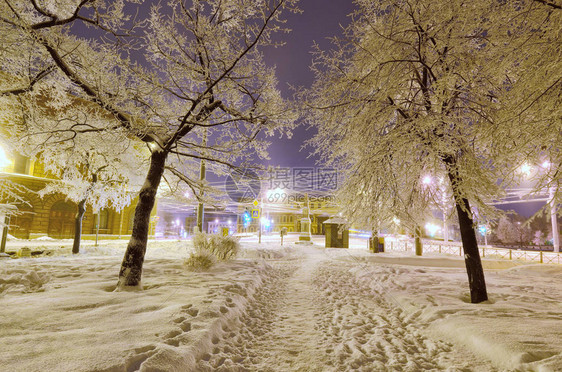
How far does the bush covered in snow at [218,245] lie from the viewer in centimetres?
912

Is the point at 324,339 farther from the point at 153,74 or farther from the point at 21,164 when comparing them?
the point at 21,164

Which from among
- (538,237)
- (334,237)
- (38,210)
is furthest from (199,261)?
(538,237)

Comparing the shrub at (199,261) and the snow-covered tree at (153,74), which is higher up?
the snow-covered tree at (153,74)

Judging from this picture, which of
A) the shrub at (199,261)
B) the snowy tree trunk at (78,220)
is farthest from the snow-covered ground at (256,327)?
the snowy tree trunk at (78,220)

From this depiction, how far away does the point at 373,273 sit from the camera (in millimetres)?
9211

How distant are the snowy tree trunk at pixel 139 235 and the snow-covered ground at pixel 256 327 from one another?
1.47 feet

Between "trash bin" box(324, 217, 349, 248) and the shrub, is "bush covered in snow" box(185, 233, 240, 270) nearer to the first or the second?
the shrub

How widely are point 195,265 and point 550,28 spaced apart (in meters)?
9.14

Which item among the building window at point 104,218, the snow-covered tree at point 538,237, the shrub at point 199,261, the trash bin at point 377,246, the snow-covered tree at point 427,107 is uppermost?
the snow-covered tree at point 427,107

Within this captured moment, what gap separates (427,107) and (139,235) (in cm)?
737

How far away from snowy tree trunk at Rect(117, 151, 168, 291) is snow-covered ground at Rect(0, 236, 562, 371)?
45cm

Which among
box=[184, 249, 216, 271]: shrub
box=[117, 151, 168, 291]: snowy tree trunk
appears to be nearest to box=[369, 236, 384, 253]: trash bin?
box=[184, 249, 216, 271]: shrub

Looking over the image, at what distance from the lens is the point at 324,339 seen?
4.02m

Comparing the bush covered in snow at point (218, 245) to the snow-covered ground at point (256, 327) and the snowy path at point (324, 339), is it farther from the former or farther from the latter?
the snowy path at point (324, 339)
